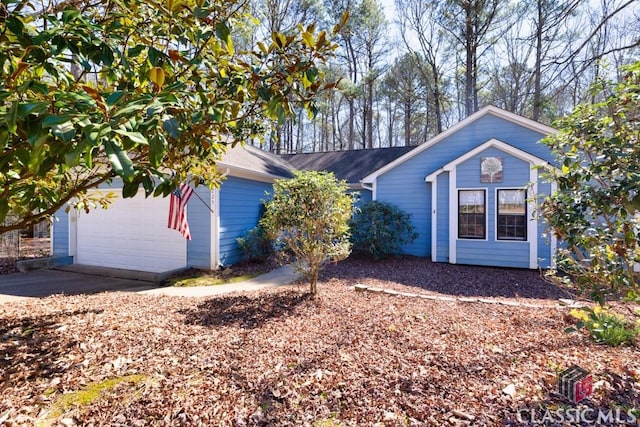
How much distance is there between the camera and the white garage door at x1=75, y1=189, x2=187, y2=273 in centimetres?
863

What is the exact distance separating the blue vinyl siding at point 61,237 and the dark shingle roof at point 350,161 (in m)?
8.89

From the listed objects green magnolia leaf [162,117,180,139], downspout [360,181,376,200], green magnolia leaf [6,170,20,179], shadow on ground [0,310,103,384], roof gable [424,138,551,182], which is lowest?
shadow on ground [0,310,103,384]

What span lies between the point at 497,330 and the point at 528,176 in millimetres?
5958

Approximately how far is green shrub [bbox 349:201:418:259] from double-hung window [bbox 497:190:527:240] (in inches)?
93.1

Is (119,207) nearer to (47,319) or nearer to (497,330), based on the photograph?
(47,319)

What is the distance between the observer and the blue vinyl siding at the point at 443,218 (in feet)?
30.8

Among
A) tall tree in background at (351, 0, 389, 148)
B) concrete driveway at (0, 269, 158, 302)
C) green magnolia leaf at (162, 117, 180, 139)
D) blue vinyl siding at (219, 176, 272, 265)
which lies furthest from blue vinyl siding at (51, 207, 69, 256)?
tall tree in background at (351, 0, 389, 148)

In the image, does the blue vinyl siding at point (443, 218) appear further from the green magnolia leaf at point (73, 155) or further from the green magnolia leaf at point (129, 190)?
the green magnolia leaf at point (73, 155)

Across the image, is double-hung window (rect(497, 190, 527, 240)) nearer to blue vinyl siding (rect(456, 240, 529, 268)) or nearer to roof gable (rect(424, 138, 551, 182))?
blue vinyl siding (rect(456, 240, 529, 268))

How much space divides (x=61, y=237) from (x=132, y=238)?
299 cm

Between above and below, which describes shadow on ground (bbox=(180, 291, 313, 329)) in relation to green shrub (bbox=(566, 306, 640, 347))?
below

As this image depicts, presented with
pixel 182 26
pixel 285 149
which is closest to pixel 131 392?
pixel 182 26

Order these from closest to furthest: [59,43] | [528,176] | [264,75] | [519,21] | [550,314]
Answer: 1. [59,43]
2. [264,75]
3. [550,314]
4. [528,176]
5. [519,21]

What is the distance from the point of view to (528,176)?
8.29m
